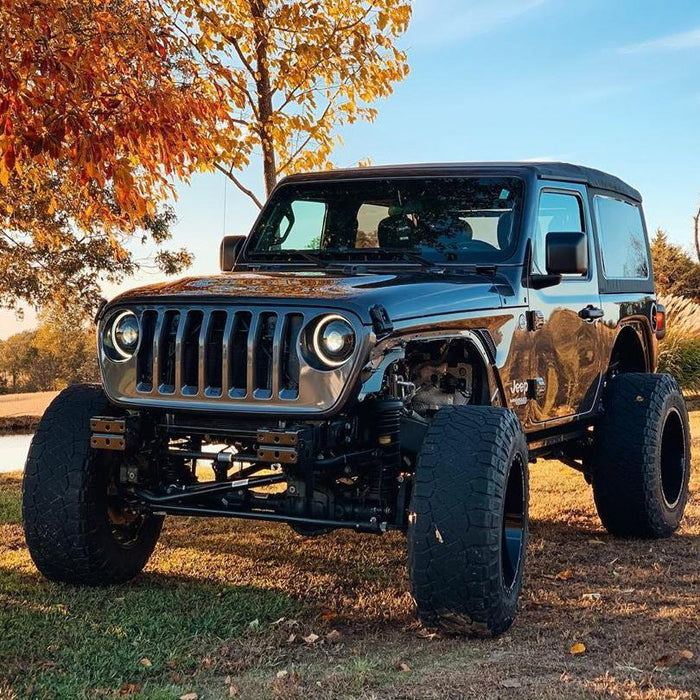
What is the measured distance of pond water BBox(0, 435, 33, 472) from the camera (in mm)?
15364

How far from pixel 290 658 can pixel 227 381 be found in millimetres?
1207

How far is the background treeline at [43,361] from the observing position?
3288 cm

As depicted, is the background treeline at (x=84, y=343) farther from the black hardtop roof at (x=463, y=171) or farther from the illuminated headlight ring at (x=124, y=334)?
the illuminated headlight ring at (x=124, y=334)

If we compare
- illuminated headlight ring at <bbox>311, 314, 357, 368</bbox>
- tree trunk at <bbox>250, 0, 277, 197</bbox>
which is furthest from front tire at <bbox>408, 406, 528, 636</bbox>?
tree trunk at <bbox>250, 0, 277, 197</bbox>

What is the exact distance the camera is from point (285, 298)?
4.50m

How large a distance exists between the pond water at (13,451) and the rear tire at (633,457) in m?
8.67

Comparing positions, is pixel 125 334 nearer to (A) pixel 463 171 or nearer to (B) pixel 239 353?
(B) pixel 239 353

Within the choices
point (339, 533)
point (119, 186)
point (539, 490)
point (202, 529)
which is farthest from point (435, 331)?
point (539, 490)

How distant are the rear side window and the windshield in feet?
4.25

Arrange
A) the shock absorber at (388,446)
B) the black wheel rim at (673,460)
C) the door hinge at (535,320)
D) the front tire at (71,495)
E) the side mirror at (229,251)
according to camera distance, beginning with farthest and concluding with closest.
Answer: the black wheel rim at (673,460) < the side mirror at (229,251) < the door hinge at (535,320) < the front tire at (71,495) < the shock absorber at (388,446)

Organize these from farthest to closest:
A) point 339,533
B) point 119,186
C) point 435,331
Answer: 1. point 119,186
2. point 339,533
3. point 435,331

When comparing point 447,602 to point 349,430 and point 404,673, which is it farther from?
point 349,430

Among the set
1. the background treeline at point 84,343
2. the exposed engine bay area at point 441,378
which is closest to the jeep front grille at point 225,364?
the exposed engine bay area at point 441,378

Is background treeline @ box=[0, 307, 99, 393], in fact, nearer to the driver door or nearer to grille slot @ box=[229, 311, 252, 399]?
the driver door
